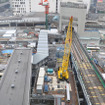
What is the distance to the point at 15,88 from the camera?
38.4 metres

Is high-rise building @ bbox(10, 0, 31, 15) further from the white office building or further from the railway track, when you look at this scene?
the railway track

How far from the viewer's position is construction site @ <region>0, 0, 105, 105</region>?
3927 cm

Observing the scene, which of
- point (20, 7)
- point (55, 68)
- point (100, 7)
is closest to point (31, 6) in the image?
point (20, 7)

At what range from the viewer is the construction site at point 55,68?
39.3 meters

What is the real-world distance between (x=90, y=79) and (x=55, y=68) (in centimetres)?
1220

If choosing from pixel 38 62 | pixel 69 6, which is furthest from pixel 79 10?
pixel 38 62

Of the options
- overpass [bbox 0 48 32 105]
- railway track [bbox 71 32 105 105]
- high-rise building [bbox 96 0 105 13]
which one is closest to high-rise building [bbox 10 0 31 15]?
Result: high-rise building [bbox 96 0 105 13]

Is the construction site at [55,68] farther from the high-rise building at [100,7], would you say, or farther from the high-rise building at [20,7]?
the high-rise building at [100,7]

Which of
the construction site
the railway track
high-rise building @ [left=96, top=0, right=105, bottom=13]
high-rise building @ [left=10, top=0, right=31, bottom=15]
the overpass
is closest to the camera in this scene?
the overpass

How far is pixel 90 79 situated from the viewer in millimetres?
48625

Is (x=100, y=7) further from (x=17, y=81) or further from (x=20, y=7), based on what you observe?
(x=17, y=81)

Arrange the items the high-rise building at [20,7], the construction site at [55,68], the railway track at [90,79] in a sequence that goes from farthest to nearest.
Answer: the high-rise building at [20,7] < the railway track at [90,79] < the construction site at [55,68]

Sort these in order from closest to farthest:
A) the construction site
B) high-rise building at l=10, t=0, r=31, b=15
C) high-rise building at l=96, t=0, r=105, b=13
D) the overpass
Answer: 1. the overpass
2. the construction site
3. high-rise building at l=10, t=0, r=31, b=15
4. high-rise building at l=96, t=0, r=105, b=13

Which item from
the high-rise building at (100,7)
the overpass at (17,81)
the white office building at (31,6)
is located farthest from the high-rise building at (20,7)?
the overpass at (17,81)
